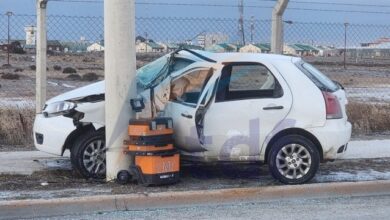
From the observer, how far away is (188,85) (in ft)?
29.1

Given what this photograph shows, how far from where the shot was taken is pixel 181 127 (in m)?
8.56

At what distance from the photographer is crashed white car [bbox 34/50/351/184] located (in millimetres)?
8484

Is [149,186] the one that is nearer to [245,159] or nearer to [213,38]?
[245,159]

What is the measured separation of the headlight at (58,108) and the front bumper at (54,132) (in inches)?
2.7

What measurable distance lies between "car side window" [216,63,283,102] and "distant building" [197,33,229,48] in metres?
2.70

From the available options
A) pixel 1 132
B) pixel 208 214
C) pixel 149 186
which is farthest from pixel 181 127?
pixel 1 132

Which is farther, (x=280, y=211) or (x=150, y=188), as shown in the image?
(x=150, y=188)

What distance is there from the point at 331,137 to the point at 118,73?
2.87 meters

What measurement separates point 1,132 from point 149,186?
4.46 m

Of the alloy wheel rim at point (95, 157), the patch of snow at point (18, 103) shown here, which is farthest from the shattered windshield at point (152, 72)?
the patch of snow at point (18, 103)

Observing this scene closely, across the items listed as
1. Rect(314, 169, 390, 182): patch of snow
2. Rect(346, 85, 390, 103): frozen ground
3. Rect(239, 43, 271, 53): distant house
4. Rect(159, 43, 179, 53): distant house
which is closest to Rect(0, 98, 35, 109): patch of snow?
Rect(159, 43, 179, 53): distant house

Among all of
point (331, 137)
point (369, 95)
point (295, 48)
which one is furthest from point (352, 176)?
point (369, 95)

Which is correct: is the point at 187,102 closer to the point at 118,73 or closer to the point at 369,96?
the point at 118,73

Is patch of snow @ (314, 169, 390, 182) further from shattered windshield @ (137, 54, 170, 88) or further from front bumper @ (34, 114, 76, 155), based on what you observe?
front bumper @ (34, 114, 76, 155)
